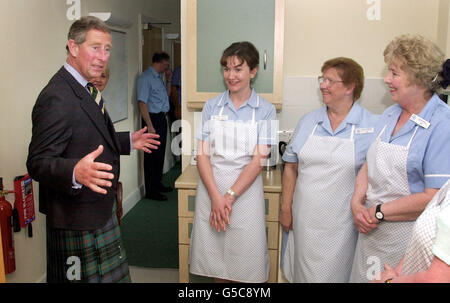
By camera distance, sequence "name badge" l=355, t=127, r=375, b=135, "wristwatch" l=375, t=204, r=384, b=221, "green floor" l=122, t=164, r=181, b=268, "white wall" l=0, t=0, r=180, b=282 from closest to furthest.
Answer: "wristwatch" l=375, t=204, r=384, b=221, "name badge" l=355, t=127, r=375, b=135, "white wall" l=0, t=0, r=180, b=282, "green floor" l=122, t=164, r=181, b=268

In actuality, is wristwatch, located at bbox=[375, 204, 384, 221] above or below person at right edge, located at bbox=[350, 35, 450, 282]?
below

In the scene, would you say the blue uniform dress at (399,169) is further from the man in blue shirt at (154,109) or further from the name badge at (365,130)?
the man in blue shirt at (154,109)

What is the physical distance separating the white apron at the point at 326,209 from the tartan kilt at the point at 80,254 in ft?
3.06

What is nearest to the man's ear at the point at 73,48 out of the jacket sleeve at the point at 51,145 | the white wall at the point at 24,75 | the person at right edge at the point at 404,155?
the jacket sleeve at the point at 51,145

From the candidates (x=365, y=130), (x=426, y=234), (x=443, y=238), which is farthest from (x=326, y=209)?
(x=443, y=238)

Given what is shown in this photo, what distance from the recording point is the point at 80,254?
1733 mm

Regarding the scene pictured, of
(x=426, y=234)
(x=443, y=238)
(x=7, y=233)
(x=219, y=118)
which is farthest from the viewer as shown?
(x=219, y=118)

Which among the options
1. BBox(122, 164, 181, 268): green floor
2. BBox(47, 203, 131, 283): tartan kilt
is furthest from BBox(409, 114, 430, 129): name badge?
BBox(122, 164, 181, 268): green floor

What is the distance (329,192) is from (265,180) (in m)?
0.51

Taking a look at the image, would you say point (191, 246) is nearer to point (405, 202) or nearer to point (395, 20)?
point (405, 202)

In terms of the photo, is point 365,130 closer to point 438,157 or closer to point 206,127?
point 438,157

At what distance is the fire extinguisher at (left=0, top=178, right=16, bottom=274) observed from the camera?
81.3 inches

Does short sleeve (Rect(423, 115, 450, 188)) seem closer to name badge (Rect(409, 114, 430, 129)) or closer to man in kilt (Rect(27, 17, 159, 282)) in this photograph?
name badge (Rect(409, 114, 430, 129))

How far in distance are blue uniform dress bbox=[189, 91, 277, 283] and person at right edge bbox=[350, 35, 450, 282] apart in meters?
Result: 0.55
